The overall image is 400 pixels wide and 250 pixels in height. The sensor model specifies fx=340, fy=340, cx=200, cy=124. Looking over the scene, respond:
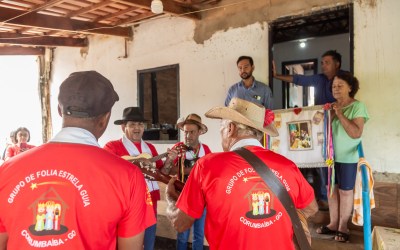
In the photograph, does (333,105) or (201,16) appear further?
(201,16)

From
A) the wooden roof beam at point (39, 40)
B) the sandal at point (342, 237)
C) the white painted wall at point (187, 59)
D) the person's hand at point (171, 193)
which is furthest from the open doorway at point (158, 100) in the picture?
the person's hand at point (171, 193)

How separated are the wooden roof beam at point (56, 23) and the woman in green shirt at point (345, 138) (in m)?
4.75

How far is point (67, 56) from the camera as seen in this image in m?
8.88

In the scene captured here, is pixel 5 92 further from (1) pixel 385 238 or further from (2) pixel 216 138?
(1) pixel 385 238

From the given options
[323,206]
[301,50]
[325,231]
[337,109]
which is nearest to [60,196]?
[337,109]

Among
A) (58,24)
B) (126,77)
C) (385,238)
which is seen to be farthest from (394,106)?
(58,24)

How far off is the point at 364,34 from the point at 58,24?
17.1 ft

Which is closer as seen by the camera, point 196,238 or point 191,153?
point 191,153

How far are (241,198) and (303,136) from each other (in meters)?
2.82

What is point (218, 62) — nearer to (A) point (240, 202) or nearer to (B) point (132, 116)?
(B) point (132, 116)

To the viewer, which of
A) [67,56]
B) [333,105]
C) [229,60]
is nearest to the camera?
[333,105]

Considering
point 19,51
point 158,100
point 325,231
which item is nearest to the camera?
point 325,231

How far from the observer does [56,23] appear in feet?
20.8

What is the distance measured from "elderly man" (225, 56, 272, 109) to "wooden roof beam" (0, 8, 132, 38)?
10.3ft
